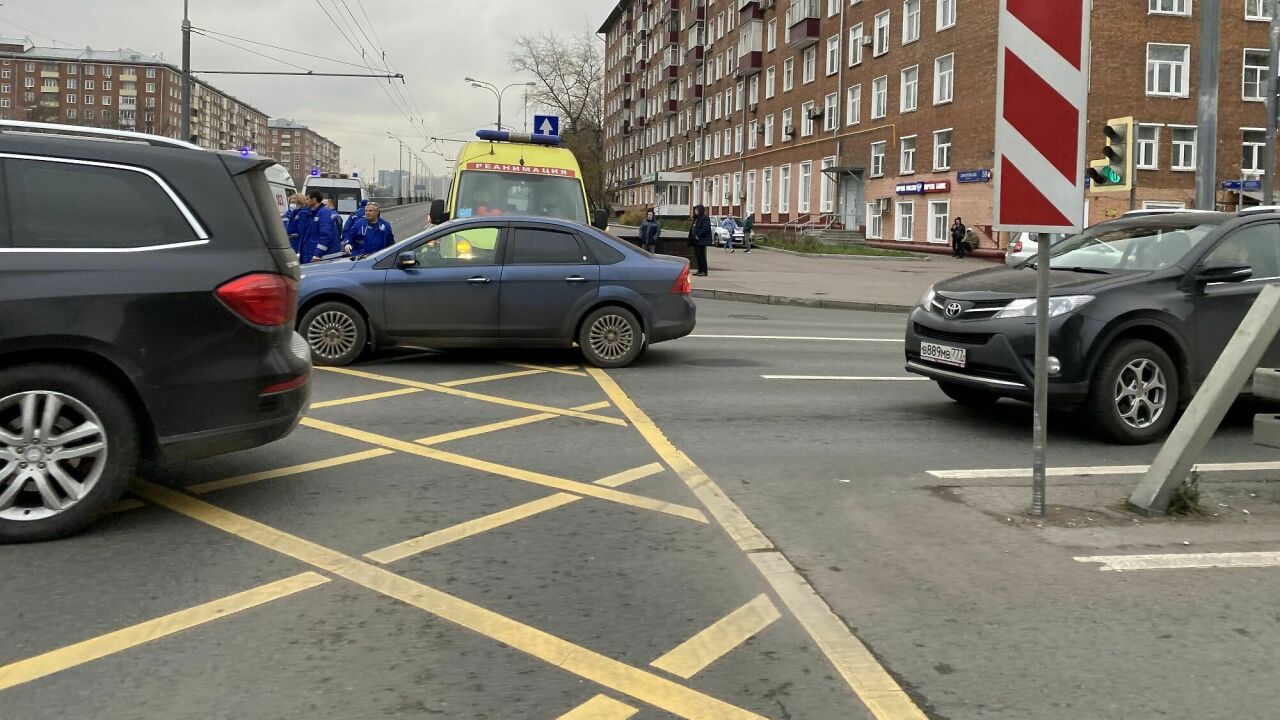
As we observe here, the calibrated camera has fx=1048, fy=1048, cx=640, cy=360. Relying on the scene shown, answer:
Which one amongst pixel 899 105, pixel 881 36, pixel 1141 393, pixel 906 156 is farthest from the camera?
pixel 881 36

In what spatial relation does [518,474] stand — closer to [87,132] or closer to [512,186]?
[87,132]

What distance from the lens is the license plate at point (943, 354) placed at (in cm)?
754

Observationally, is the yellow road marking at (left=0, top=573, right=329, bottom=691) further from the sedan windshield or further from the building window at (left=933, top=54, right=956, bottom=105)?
the building window at (left=933, top=54, right=956, bottom=105)

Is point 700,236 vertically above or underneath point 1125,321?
above

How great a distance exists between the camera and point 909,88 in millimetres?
44688

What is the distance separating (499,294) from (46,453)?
589 centimetres

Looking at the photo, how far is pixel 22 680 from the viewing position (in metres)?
3.20

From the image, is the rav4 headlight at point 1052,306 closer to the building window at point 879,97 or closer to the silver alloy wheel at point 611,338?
the silver alloy wheel at point 611,338

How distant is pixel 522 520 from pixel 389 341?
18.3 ft

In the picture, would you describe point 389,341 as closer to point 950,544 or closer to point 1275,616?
point 950,544

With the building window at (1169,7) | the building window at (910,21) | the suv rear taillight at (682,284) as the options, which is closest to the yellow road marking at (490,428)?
the suv rear taillight at (682,284)

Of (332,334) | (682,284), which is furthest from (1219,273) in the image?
(332,334)

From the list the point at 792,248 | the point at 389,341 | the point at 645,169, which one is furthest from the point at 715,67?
the point at 389,341

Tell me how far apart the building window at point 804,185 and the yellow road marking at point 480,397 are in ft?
155
